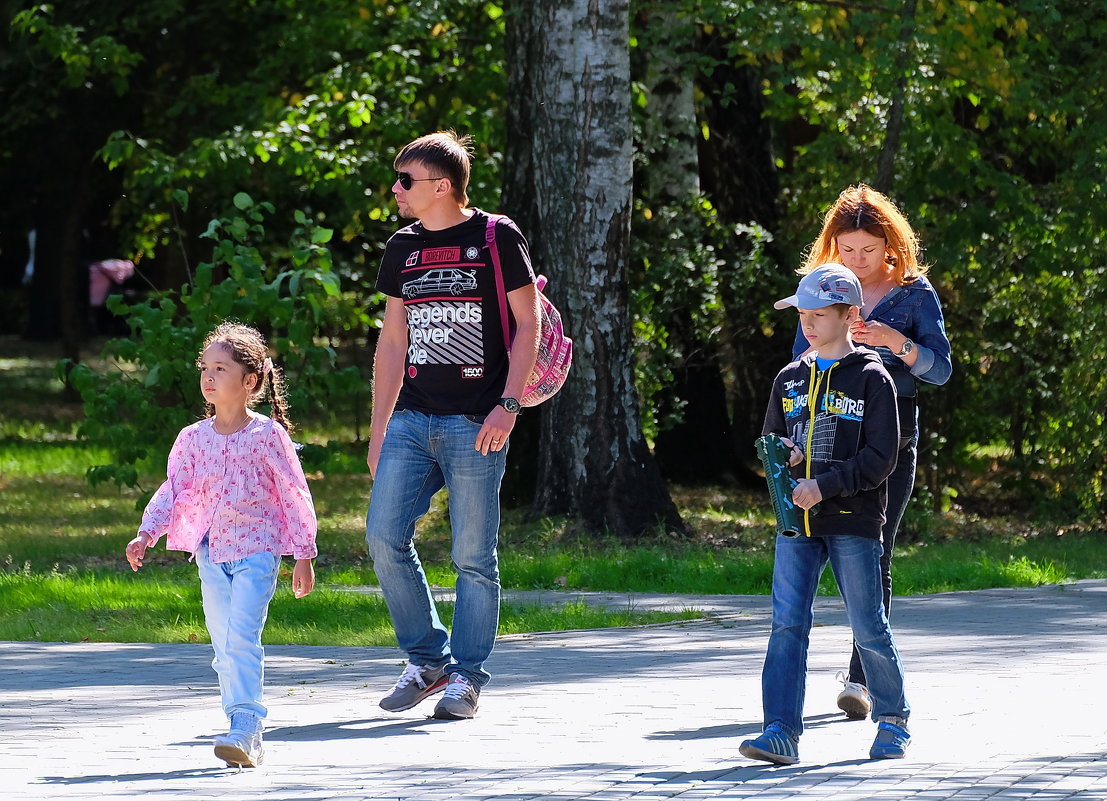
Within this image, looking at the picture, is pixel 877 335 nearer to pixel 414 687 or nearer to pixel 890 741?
pixel 890 741

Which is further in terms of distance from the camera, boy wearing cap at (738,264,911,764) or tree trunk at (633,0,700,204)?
tree trunk at (633,0,700,204)

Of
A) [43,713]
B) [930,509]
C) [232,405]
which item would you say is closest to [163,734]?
[43,713]

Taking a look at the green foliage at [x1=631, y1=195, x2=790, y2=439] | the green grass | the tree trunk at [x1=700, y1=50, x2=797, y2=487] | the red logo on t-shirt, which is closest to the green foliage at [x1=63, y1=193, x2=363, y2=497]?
the green grass

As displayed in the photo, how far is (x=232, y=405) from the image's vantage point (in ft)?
18.4

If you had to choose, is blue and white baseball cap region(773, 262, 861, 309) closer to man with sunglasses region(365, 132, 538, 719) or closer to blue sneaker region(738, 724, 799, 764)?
Answer: man with sunglasses region(365, 132, 538, 719)

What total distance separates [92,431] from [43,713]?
5.55 meters

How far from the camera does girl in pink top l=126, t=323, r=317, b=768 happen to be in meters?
5.50

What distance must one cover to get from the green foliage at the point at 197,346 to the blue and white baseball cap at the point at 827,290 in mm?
5898

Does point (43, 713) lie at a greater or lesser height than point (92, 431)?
lesser

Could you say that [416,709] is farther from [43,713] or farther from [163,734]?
[43,713]

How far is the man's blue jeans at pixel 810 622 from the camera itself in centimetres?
546

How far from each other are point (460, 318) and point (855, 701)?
196 cm

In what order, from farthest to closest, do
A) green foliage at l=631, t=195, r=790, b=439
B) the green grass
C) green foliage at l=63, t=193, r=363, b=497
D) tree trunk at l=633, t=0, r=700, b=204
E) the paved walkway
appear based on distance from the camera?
tree trunk at l=633, t=0, r=700, b=204 < green foliage at l=631, t=195, r=790, b=439 < green foliage at l=63, t=193, r=363, b=497 < the green grass < the paved walkway

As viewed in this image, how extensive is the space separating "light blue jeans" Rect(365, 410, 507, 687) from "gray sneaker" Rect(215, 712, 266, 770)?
98cm
